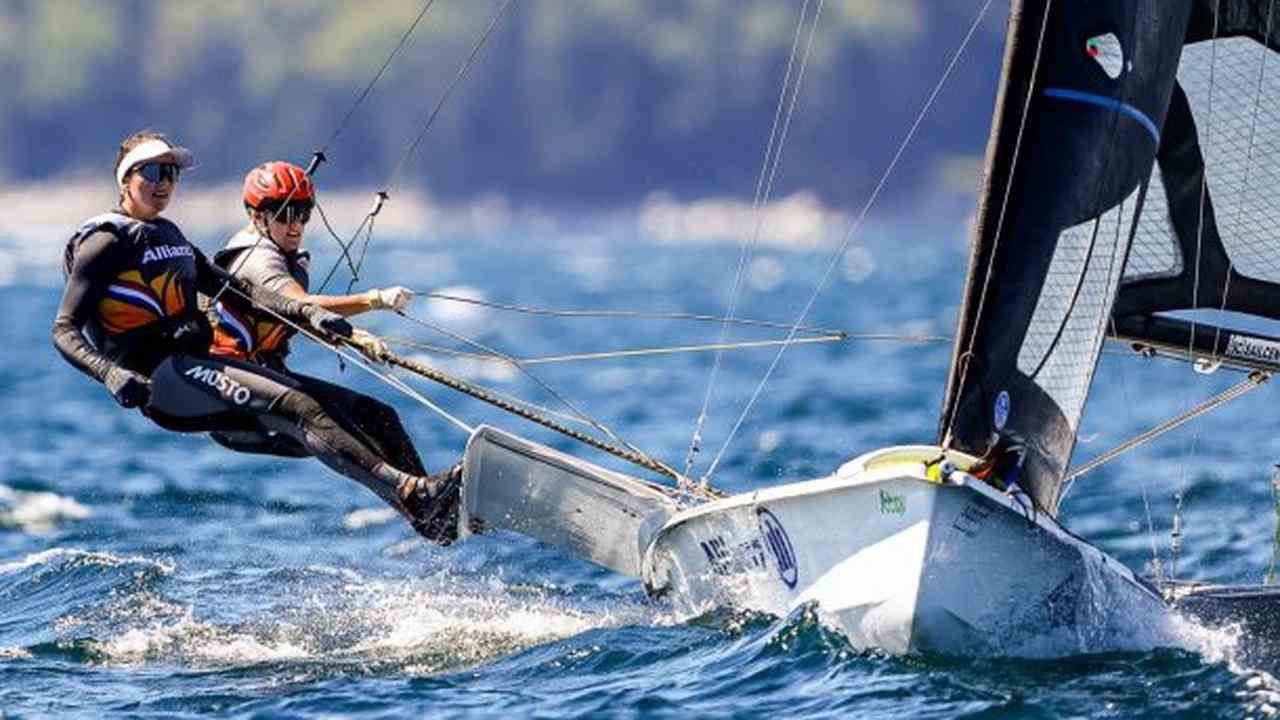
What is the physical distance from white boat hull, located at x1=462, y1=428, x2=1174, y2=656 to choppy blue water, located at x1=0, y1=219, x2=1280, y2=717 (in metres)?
0.09

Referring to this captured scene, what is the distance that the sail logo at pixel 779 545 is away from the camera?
7.03 metres

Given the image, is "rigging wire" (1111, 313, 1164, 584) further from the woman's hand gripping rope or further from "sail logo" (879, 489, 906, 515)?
the woman's hand gripping rope

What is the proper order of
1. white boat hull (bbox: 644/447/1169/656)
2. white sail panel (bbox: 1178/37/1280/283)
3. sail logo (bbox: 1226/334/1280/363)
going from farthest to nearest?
1. white sail panel (bbox: 1178/37/1280/283)
2. sail logo (bbox: 1226/334/1280/363)
3. white boat hull (bbox: 644/447/1169/656)

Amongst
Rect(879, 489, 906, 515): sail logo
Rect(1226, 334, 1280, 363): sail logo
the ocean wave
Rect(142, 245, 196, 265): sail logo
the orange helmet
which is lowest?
the ocean wave

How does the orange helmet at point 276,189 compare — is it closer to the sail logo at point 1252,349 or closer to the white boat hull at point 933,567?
the white boat hull at point 933,567

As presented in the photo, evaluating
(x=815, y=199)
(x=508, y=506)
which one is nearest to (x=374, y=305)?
(x=508, y=506)

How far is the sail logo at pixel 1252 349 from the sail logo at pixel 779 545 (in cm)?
194

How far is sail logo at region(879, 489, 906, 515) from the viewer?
258 inches

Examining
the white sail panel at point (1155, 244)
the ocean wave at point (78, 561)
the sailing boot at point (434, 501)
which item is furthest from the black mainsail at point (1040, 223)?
the ocean wave at point (78, 561)

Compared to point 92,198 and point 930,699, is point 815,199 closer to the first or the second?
point 92,198

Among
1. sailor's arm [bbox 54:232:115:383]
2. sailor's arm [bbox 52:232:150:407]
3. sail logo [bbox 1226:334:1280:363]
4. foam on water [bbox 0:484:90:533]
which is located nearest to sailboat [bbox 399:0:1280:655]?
sail logo [bbox 1226:334:1280:363]

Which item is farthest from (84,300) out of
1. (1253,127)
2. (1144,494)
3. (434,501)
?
(1144,494)

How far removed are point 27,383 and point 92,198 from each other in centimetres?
6814

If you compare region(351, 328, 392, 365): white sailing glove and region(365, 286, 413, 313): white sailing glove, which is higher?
region(365, 286, 413, 313): white sailing glove
